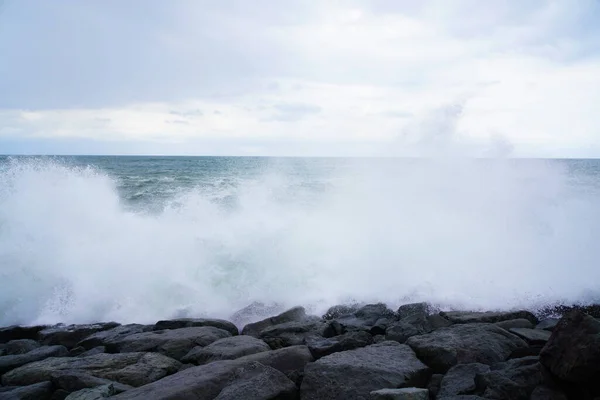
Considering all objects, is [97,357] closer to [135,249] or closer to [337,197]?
[135,249]

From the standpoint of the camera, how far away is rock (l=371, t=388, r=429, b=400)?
9.75ft

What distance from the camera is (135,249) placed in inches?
358

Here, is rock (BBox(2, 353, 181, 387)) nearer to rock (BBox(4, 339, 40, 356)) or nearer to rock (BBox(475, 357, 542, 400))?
rock (BBox(4, 339, 40, 356))

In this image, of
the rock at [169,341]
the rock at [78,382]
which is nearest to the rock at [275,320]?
the rock at [169,341]

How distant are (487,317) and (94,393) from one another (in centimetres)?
428

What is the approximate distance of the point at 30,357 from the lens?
5.06 m

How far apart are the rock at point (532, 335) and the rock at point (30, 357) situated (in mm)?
5064

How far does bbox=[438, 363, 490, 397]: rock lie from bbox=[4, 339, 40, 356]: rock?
4994mm

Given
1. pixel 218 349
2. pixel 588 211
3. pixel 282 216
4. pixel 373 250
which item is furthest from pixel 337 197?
pixel 218 349

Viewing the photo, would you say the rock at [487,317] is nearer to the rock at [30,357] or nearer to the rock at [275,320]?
the rock at [275,320]

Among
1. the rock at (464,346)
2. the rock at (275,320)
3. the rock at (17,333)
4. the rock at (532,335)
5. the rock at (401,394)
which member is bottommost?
the rock at (17,333)

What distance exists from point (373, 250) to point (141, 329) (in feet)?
14.1

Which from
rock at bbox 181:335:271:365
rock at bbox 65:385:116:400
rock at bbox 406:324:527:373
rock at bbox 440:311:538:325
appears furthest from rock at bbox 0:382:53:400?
rock at bbox 440:311:538:325

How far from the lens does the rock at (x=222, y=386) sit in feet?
11.2
